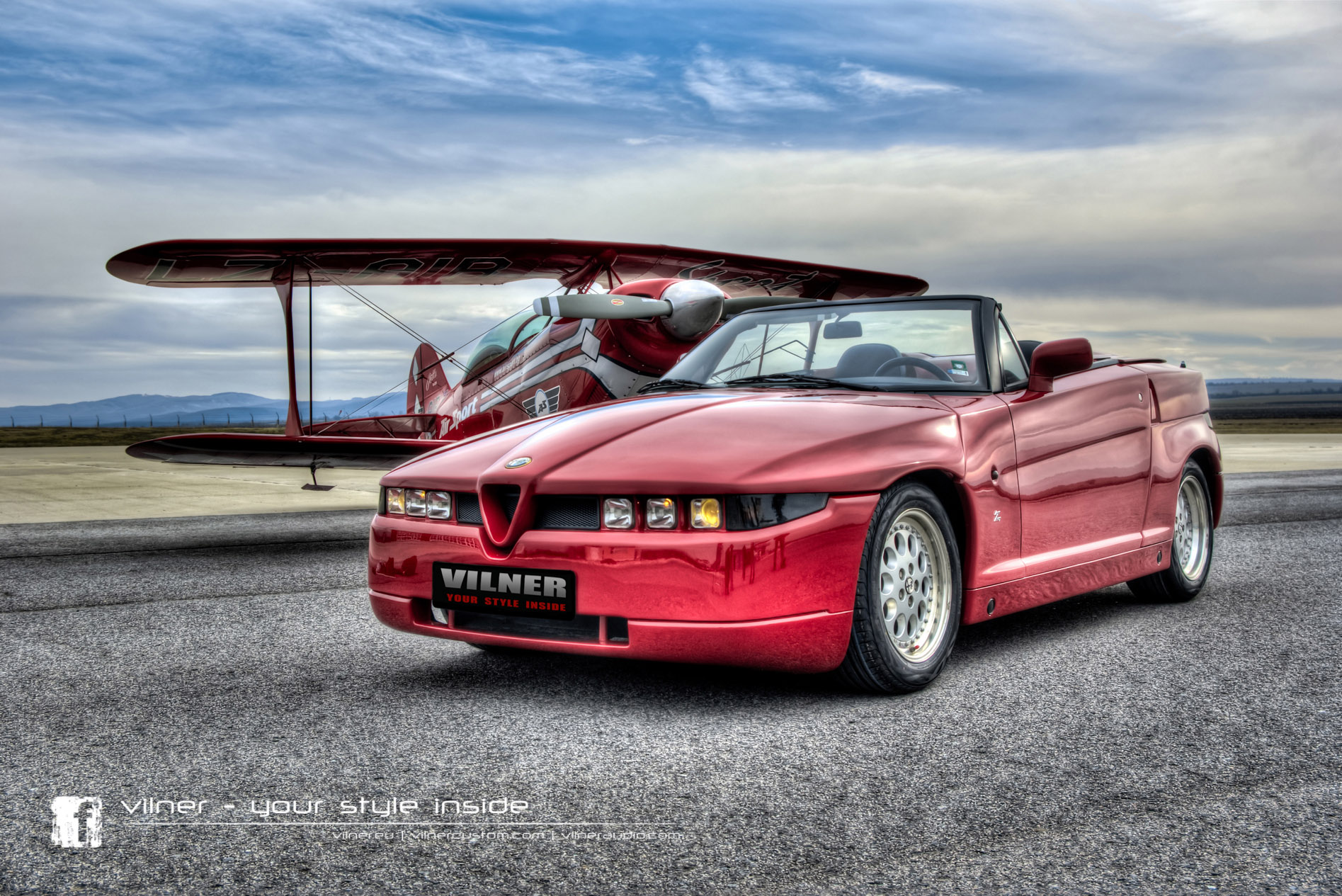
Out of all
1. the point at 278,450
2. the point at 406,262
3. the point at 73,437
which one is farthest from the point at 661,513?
the point at 73,437

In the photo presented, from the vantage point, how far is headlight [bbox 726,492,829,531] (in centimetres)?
333

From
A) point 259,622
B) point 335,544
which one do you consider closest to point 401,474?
point 259,622

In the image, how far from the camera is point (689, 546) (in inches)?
131

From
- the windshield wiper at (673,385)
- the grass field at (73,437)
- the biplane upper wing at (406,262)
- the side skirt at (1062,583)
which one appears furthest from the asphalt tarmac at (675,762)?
the grass field at (73,437)

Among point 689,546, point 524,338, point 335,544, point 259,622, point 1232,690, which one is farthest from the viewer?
point 524,338

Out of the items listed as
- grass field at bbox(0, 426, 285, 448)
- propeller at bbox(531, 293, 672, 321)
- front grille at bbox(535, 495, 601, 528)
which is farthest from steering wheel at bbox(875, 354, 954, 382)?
grass field at bbox(0, 426, 285, 448)

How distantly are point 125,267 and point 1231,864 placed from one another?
1266 cm

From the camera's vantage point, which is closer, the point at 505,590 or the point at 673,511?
the point at 673,511

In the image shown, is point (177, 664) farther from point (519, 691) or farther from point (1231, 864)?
point (1231, 864)

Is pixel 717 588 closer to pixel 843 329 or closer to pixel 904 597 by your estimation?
pixel 904 597

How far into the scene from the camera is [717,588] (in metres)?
3.30

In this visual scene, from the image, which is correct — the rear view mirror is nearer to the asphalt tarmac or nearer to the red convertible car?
the red convertible car

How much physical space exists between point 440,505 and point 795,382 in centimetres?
151

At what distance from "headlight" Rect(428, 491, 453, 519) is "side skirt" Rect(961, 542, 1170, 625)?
184cm
